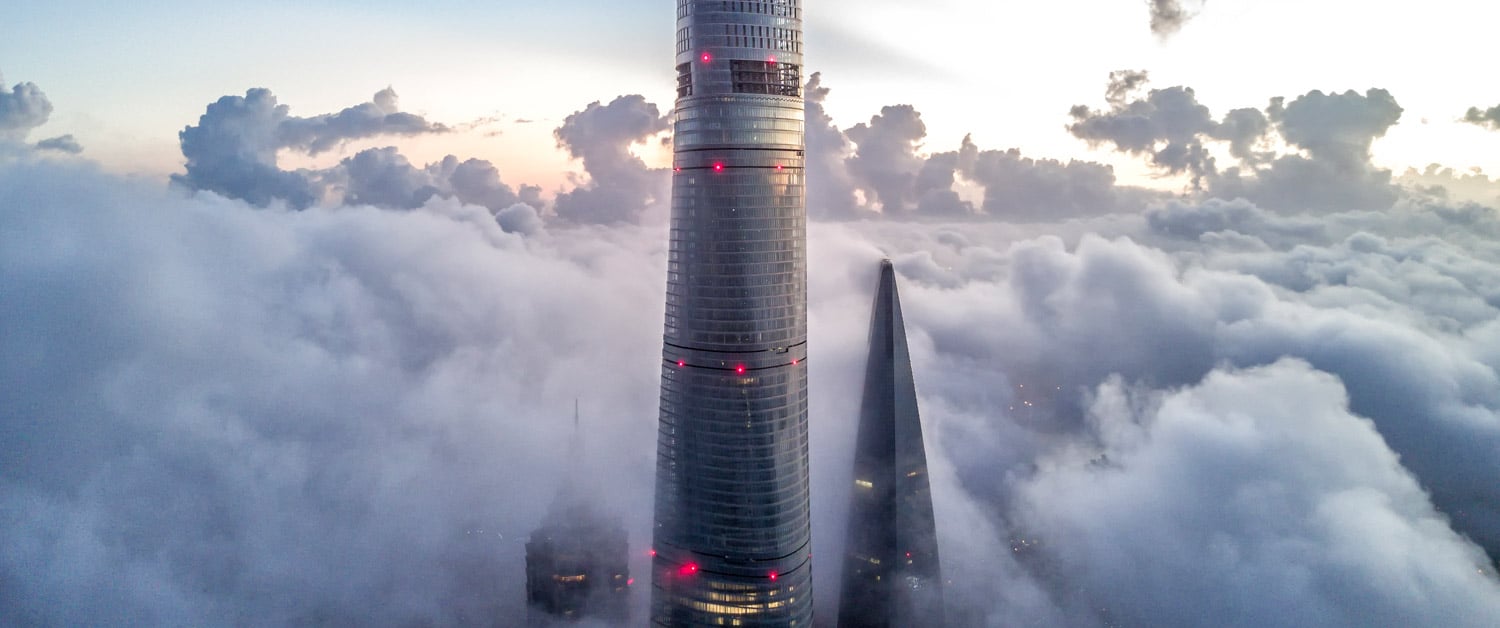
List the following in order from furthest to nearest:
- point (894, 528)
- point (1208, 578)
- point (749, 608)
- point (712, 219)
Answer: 1. point (1208, 578)
2. point (894, 528)
3. point (749, 608)
4. point (712, 219)

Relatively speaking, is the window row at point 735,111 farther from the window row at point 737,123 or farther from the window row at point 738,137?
the window row at point 738,137

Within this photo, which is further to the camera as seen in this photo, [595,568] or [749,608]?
[595,568]

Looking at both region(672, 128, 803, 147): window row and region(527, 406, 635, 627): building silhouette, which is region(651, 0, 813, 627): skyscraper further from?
region(527, 406, 635, 627): building silhouette

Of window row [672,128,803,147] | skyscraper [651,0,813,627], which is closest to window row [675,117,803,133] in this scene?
skyscraper [651,0,813,627]

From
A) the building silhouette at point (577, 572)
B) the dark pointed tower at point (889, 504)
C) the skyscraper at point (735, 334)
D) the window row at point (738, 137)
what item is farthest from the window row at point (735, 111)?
the building silhouette at point (577, 572)

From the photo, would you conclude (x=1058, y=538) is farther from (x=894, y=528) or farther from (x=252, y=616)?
(x=252, y=616)

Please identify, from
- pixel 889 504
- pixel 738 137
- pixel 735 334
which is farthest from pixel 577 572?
pixel 738 137

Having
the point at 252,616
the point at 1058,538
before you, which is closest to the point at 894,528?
the point at 1058,538
